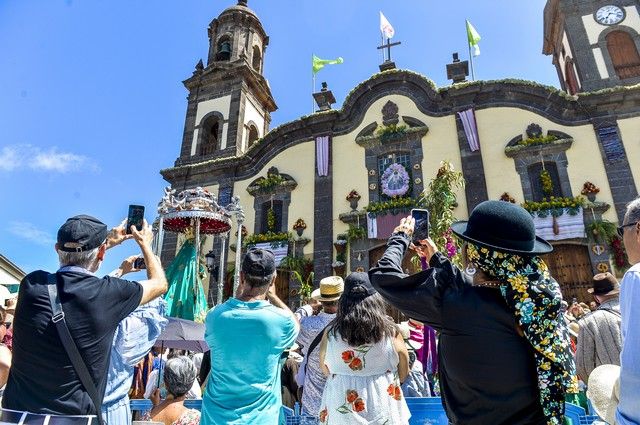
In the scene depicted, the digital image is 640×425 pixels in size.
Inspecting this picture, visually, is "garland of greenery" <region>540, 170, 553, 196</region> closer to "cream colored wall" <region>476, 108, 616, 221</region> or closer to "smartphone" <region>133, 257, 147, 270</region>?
"cream colored wall" <region>476, 108, 616, 221</region>

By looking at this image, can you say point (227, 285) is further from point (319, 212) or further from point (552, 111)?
point (552, 111)

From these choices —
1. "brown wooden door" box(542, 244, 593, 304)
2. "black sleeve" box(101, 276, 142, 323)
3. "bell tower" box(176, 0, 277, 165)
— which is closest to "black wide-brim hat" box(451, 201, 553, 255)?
"black sleeve" box(101, 276, 142, 323)

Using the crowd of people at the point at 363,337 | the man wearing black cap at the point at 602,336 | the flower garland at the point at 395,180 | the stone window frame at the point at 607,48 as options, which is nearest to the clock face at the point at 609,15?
the stone window frame at the point at 607,48

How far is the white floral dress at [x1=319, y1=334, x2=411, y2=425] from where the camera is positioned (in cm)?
274

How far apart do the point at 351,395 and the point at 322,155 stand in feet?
47.6

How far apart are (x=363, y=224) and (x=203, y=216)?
5.74m

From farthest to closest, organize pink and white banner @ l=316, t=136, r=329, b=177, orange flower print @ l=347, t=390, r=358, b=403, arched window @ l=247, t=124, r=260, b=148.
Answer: arched window @ l=247, t=124, r=260, b=148, pink and white banner @ l=316, t=136, r=329, b=177, orange flower print @ l=347, t=390, r=358, b=403

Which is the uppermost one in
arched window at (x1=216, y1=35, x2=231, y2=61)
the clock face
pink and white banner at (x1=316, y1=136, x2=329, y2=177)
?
arched window at (x1=216, y1=35, x2=231, y2=61)

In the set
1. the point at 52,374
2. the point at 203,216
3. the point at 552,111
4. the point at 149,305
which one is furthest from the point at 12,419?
the point at 552,111

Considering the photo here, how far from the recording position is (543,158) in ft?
47.1

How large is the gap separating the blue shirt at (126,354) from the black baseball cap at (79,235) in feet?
1.63

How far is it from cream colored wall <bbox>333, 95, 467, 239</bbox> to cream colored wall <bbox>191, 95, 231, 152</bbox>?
5447mm

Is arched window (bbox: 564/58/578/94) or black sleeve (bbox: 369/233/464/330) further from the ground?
arched window (bbox: 564/58/578/94)

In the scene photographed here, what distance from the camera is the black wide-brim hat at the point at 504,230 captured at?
1.98 m
